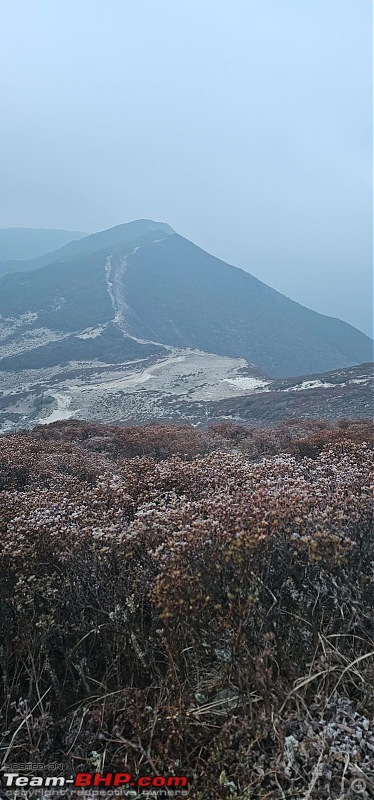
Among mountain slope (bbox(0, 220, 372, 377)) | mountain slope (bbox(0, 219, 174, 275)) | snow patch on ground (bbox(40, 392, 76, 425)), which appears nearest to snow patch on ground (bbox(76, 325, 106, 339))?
mountain slope (bbox(0, 220, 372, 377))

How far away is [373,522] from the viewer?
300 centimetres

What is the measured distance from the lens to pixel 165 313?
95000mm

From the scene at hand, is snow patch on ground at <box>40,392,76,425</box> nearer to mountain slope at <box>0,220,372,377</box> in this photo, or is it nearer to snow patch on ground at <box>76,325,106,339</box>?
mountain slope at <box>0,220,372,377</box>

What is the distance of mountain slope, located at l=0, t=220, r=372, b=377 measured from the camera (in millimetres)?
74875

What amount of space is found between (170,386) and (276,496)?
122 feet

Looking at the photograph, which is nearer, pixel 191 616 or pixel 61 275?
pixel 191 616

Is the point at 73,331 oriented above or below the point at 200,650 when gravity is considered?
above

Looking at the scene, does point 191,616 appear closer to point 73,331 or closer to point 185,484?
point 185,484

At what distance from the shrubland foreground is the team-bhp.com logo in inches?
1.7

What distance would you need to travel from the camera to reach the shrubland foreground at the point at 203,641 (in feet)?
7.26

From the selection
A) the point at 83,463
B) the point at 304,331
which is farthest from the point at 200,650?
the point at 304,331

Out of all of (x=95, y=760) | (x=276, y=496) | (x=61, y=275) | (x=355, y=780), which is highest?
(x=61, y=275)

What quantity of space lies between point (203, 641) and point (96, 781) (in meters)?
0.80

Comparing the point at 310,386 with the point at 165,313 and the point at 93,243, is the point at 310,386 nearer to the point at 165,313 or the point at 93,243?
the point at 165,313
